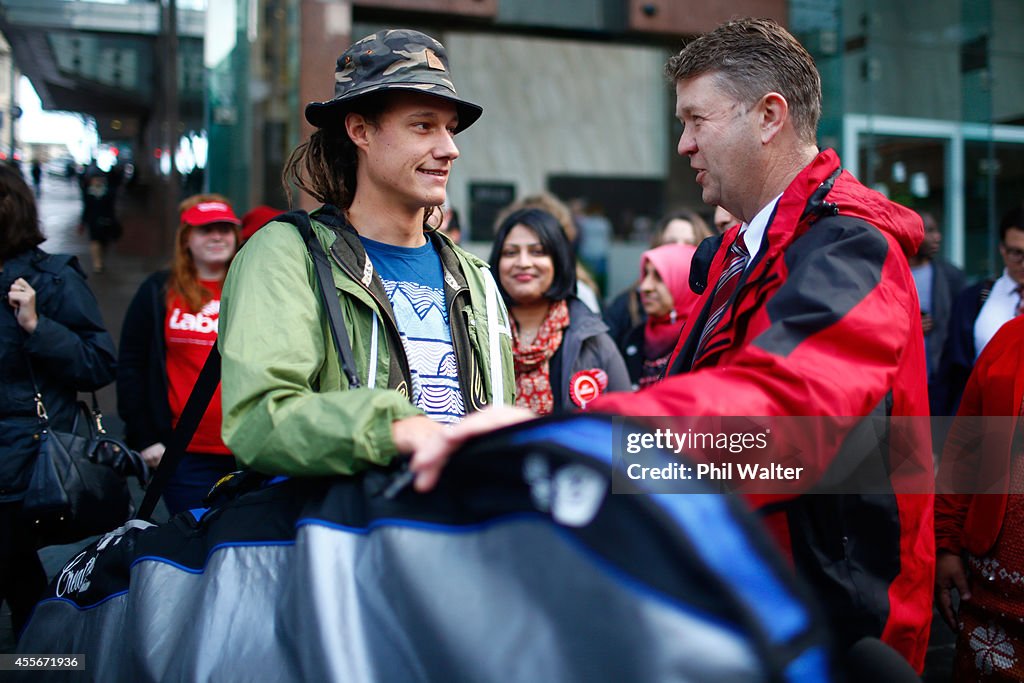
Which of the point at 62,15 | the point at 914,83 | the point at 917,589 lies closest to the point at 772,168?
the point at 917,589

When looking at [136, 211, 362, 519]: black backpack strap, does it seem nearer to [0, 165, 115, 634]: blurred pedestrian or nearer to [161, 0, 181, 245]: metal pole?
[0, 165, 115, 634]: blurred pedestrian

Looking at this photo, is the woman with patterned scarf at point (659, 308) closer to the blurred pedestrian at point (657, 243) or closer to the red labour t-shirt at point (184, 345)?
the blurred pedestrian at point (657, 243)

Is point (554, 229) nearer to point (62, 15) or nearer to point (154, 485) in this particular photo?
point (154, 485)

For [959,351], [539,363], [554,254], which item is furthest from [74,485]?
[959,351]

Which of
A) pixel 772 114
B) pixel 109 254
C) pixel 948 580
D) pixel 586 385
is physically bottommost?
pixel 948 580

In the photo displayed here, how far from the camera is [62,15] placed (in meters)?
10.0

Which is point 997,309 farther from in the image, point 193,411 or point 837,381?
point 193,411

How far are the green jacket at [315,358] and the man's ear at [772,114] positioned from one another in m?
0.86

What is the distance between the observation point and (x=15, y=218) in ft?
11.5

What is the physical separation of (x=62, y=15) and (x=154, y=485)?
938 cm

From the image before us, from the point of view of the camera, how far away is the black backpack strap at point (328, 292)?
1995mm

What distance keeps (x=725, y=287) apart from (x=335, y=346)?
2.94ft

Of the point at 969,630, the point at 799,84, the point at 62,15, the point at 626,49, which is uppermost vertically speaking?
the point at 626,49

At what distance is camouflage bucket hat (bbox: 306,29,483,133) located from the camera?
2227mm
